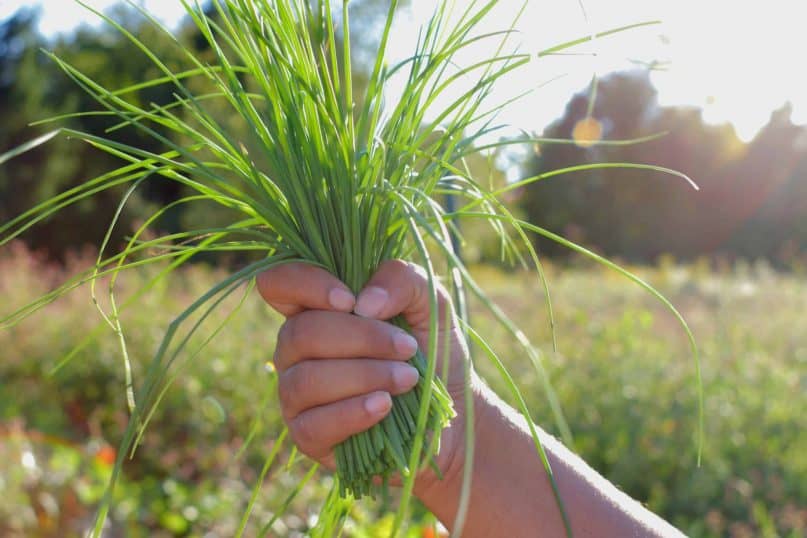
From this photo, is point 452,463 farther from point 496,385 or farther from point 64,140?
point 64,140

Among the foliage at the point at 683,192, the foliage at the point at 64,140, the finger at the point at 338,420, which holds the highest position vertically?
the finger at the point at 338,420

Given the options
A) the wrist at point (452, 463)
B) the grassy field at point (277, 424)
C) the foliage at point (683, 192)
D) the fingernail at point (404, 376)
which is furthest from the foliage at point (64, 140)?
the fingernail at point (404, 376)

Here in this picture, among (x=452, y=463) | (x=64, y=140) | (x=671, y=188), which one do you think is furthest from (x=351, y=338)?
(x=671, y=188)

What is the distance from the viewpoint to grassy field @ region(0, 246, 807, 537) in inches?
113

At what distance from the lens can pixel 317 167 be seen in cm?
91

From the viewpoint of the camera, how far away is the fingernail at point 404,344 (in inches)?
34.2

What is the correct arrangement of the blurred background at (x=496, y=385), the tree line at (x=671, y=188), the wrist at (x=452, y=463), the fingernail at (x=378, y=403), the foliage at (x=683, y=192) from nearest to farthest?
the fingernail at (x=378, y=403)
the wrist at (x=452, y=463)
the blurred background at (x=496, y=385)
the tree line at (x=671, y=188)
the foliage at (x=683, y=192)

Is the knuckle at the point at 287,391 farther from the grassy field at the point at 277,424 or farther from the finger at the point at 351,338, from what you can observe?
the grassy field at the point at 277,424

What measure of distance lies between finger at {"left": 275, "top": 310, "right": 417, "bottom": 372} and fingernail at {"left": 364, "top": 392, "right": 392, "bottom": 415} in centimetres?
A: 5

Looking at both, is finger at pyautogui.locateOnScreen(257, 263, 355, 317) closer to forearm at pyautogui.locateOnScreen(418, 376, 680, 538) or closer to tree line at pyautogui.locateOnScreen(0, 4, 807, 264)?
forearm at pyautogui.locateOnScreen(418, 376, 680, 538)

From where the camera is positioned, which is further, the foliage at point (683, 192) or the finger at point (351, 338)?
the foliage at point (683, 192)

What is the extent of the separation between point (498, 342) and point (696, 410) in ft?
5.29

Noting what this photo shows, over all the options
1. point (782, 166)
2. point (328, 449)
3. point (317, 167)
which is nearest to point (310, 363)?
point (328, 449)

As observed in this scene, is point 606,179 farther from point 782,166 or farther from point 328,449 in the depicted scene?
point 328,449
